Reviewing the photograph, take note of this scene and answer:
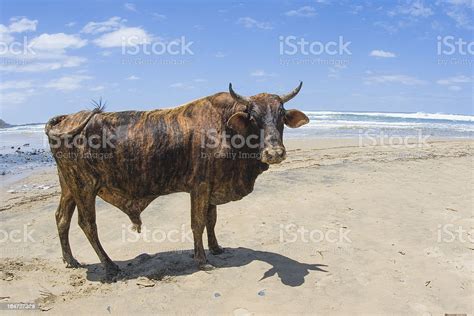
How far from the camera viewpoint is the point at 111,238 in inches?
296

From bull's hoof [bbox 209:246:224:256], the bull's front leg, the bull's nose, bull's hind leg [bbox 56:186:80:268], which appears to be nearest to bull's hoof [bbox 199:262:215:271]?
the bull's front leg

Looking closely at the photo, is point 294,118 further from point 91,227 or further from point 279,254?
point 91,227

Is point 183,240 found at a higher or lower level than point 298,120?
lower

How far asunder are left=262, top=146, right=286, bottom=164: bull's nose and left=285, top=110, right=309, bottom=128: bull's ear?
0.86m

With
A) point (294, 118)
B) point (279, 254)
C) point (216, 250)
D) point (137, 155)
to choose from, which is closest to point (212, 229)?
point (216, 250)

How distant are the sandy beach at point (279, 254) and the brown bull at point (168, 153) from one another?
2.06 ft

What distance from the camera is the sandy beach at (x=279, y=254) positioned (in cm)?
508

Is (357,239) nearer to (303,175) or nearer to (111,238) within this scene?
(111,238)

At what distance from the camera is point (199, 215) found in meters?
5.89

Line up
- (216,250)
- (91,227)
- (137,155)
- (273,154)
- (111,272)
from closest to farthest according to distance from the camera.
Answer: (273,154) < (137,155) < (111,272) < (91,227) < (216,250)

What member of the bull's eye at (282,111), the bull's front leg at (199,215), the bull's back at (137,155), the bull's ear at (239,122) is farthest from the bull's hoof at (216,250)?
the bull's eye at (282,111)

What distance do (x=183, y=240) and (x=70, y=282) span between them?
6.26 feet

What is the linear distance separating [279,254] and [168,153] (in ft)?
6.71

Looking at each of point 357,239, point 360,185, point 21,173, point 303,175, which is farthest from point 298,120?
point 21,173
